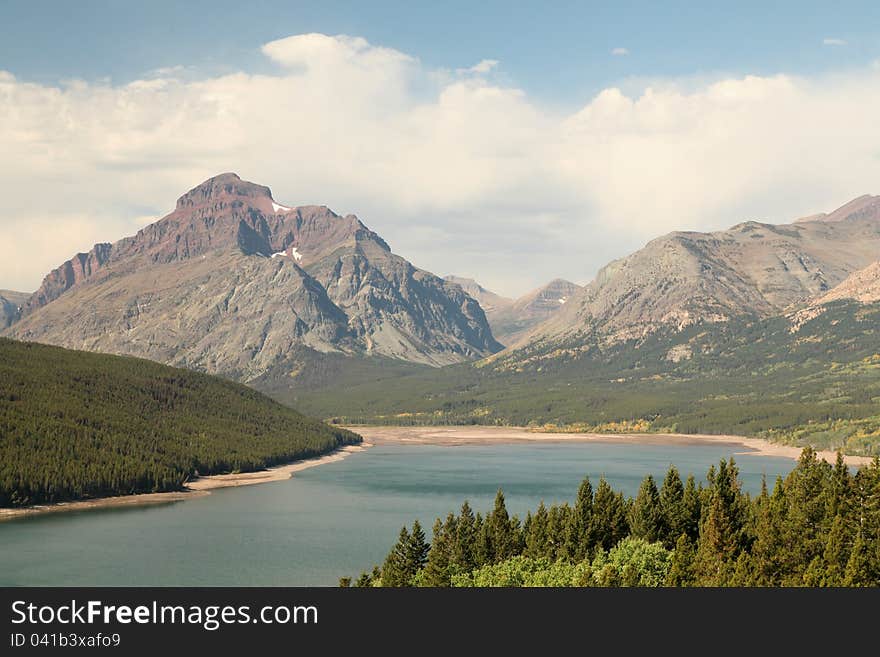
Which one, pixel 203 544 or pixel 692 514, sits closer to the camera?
pixel 692 514

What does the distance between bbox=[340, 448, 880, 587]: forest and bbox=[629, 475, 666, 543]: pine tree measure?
12 cm

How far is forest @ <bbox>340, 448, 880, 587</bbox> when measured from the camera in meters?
69.9

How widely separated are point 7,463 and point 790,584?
17413 centimetres

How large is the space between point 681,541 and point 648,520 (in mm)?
18554

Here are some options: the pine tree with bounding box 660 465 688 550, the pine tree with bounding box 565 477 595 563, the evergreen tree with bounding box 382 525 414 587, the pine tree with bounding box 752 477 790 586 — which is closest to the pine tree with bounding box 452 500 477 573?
the evergreen tree with bounding box 382 525 414 587

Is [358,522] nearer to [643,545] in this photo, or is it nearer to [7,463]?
[7,463]

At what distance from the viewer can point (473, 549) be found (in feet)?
351

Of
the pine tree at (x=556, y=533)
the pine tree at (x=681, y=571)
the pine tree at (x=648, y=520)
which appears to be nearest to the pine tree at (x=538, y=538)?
the pine tree at (x=556, y=533)

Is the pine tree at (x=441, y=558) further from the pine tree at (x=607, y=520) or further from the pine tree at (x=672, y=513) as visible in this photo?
the pine tree at (x=672, y=513)

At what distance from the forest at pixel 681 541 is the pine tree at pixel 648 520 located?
118 millimetres

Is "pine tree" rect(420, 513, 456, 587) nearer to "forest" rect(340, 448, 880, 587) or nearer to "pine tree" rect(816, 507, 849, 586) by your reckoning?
"forest" rect(340, 448, 880, 587)

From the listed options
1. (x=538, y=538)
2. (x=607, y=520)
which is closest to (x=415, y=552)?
(x=538, y=538)

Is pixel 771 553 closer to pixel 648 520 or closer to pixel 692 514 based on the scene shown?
pixel 648 520

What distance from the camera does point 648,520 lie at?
9762 centimetres
